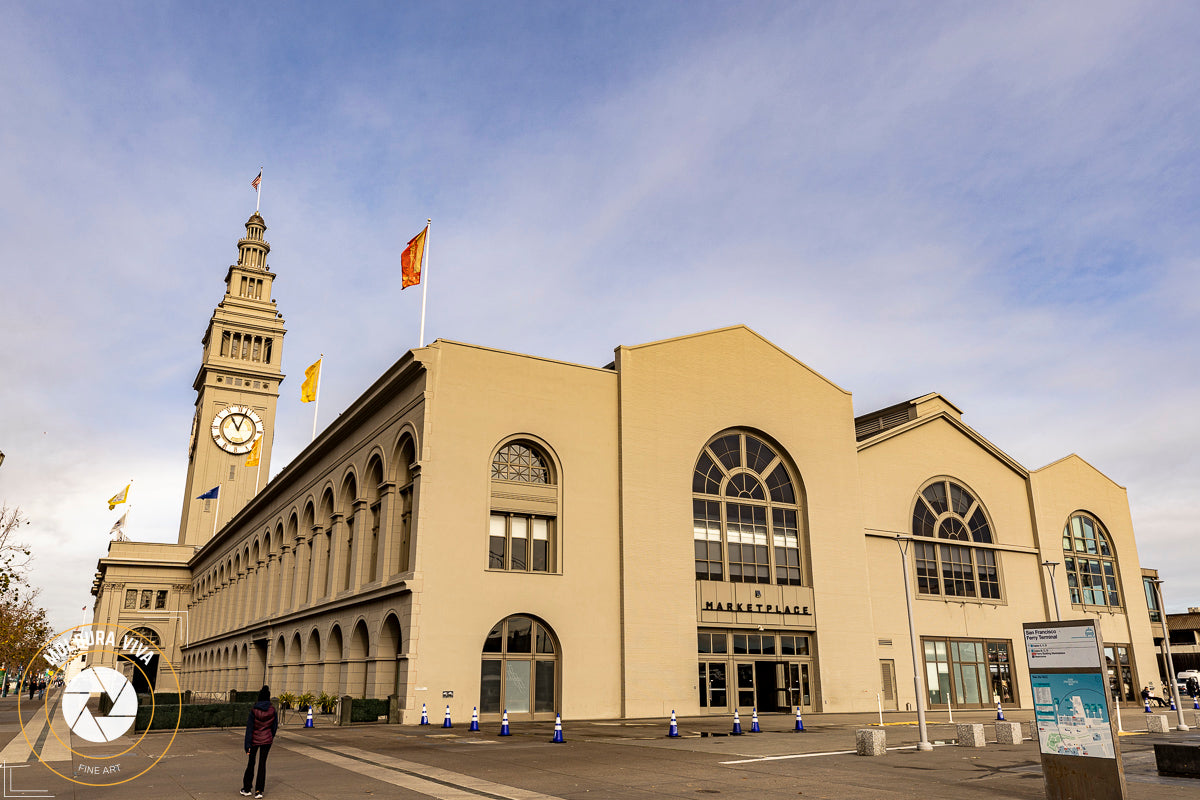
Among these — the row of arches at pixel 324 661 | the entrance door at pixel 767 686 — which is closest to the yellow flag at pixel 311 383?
the row of arches at pixel 324 661

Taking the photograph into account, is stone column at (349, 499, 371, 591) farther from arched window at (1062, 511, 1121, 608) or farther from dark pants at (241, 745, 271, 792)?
arched window at (1062, 511, 1121, 608)

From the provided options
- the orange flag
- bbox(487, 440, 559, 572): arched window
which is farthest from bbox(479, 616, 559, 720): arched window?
the orange flag

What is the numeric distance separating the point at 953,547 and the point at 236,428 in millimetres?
78660

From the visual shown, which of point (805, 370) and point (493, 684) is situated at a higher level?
point (805, 370)

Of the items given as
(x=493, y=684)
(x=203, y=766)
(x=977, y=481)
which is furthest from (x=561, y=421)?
(x=977, y=481)

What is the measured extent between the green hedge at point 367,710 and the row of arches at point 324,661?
95 centimetres

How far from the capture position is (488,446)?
36.7 m

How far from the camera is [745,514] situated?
42.6 metres

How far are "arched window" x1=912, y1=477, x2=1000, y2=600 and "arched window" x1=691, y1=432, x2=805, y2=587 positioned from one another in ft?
29.5

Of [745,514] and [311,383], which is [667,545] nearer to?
[745,514]

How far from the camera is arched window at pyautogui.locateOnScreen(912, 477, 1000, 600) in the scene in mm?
47906

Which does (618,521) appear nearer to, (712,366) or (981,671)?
(712,366)

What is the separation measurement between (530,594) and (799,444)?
17041mm

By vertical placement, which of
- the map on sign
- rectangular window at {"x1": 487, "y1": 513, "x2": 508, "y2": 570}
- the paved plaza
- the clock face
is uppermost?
the clock face
